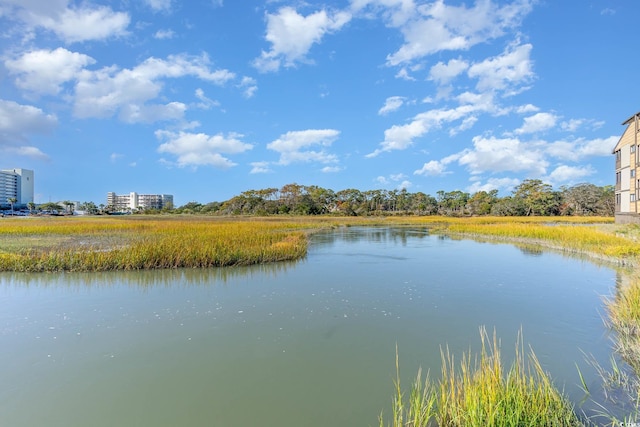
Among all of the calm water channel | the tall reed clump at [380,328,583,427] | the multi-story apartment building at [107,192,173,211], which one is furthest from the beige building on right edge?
the multi-story apartment building at [107,192,173,211]

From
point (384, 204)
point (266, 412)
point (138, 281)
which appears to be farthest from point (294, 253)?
point (384, 204)

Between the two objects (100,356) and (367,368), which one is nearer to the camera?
(367,368)

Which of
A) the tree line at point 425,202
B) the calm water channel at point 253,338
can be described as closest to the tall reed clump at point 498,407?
the calm water channel at point 253,338

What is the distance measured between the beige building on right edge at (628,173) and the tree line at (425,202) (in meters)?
26.8

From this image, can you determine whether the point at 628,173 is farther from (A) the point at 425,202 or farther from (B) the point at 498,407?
(A) the point at 425,202

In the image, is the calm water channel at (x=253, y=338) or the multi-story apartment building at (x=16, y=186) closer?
the calm water channel at (x=253, y=338)

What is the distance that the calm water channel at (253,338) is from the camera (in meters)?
3.24

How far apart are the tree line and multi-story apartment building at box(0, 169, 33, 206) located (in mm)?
53580

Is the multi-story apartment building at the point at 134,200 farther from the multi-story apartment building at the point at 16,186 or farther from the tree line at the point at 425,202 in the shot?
the tree line at the point at 425,202

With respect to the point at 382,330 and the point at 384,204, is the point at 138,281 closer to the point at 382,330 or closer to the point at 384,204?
the point at 382,330

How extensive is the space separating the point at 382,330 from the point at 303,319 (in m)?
1.28

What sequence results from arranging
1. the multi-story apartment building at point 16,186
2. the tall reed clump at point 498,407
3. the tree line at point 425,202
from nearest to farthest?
the tall reed clump at point 498,407
the tree line at point 425,202
the multi-story apartment building at point 16,186

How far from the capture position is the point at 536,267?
10.8 meters

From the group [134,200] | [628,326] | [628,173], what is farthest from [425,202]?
[134,200]
